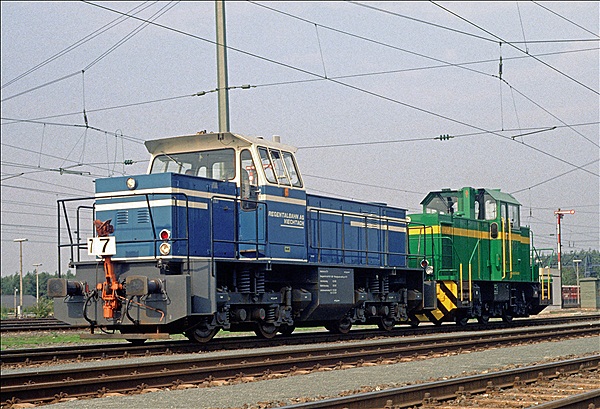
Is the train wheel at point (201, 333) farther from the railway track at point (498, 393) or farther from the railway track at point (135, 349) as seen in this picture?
the railway track at point (498, 393)

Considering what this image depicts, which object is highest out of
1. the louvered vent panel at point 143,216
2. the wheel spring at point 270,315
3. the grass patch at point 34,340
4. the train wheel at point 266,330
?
the louvered vent panel at point 143,216

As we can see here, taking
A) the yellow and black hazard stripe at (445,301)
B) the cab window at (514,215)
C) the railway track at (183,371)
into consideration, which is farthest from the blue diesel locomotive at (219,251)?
the cab window at (514,215)

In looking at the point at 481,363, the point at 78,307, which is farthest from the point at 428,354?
the point at 78,307

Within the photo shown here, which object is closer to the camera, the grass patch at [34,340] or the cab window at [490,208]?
the grass patch at [34,340]

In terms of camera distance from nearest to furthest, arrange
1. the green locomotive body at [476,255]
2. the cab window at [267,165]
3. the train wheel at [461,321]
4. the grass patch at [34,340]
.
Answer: the cab window at [267,165], the grass patch at [34,340], the green locomotive body at [476,255], the train wheel at [461,321]

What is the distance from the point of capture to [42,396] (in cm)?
837

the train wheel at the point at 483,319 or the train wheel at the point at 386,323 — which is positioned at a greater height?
the train wheel at the point at 386,323

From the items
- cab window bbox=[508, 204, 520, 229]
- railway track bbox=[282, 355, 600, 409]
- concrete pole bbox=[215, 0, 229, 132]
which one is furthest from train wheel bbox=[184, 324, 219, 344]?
cab window bbox=[508, 204, 520, 229]

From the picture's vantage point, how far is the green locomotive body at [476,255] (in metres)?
21.5

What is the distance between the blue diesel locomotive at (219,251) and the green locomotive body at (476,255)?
11.2 feet

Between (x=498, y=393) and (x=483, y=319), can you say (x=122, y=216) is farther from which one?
(x=483, y=319)

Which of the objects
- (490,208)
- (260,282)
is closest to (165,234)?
(260,282)

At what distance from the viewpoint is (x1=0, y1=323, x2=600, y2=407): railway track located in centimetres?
856

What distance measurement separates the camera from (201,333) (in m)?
13.9
